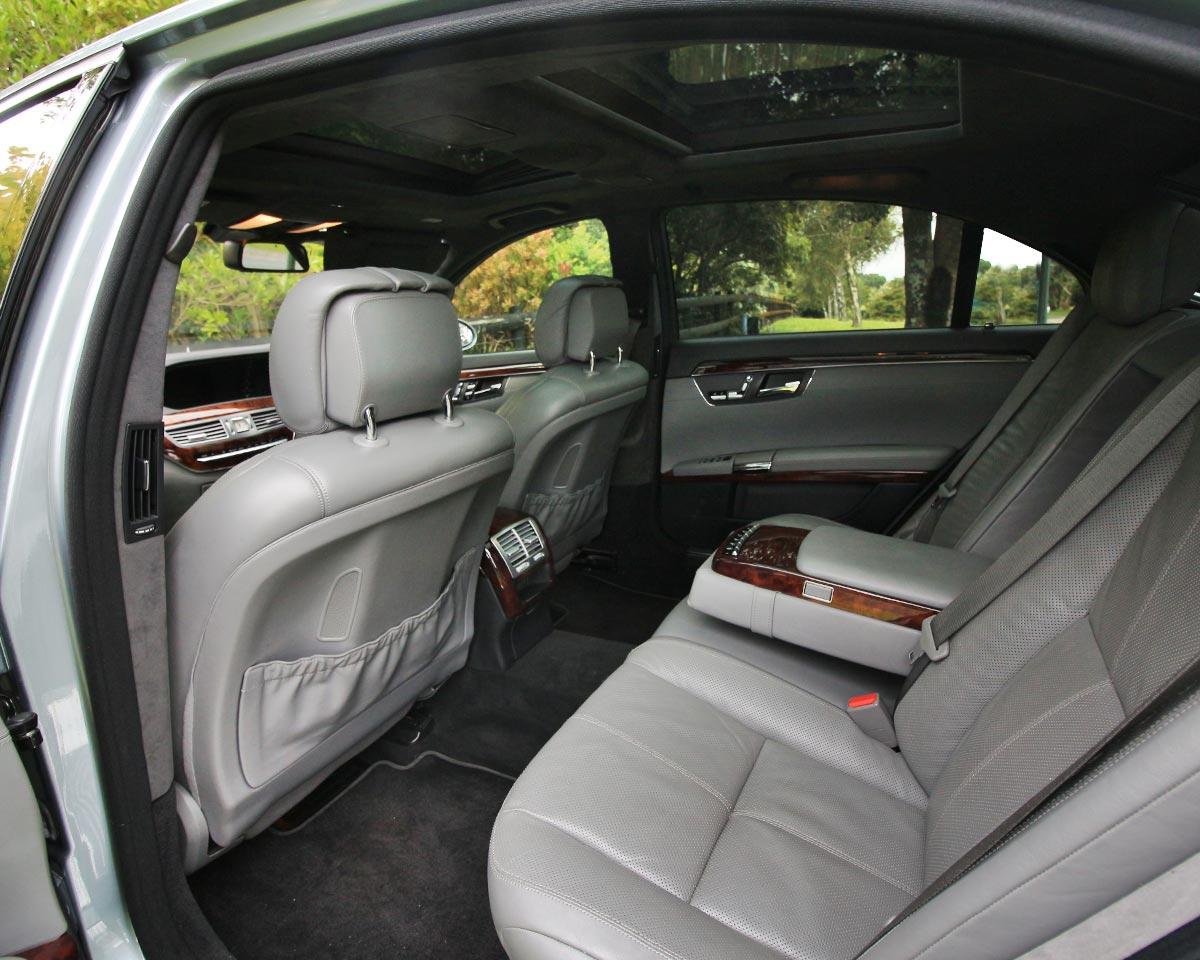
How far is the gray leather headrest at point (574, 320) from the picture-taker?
253 centimetres

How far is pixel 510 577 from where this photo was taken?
2309 millimetres

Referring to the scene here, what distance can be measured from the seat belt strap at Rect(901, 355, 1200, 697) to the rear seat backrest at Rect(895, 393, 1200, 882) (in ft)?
0.06

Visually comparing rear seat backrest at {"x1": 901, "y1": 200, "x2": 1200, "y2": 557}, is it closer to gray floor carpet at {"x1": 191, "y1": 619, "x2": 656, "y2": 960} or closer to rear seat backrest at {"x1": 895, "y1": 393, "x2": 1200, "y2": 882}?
rear seat backrest at {"x1": 895, "y1": 393, "x2": 1200, "y2": 882}

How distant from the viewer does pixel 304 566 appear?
1.33 meters

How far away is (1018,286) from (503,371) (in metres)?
2.01

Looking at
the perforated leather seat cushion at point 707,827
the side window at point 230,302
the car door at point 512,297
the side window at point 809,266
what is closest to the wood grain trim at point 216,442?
the side window at point 230,302

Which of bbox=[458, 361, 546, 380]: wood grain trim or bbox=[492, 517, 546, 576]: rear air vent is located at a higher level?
bbox=[458, 361, 546, 380]: wood grain trim

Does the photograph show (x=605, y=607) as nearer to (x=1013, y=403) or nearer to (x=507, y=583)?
(x=507, y=583)

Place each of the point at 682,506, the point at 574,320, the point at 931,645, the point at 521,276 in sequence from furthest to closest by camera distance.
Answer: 1. the point at 521,276
2. the point at 682,506
3. the point at 574,320
4. the point at 931,645

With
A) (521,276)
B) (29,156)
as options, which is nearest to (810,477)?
(521,276)

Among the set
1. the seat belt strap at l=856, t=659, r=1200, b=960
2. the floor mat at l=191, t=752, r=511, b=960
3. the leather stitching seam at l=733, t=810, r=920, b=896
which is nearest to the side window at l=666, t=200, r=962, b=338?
the floor mat at l=191, t=752, r=511, b=960

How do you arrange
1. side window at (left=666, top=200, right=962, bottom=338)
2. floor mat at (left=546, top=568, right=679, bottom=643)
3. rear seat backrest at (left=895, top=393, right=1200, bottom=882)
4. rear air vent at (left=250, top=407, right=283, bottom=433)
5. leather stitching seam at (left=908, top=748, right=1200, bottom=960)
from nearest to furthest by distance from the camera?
leather stitching seam at (left=908, top=748, right=1200, bottom=960) < rear seat backrest at (left=895, top=393, right=1200, bottom=882) < rear air vent at (left=250, top=407, right=283, bottom=433) < side window at (left=666, top=200, right=962, bottom=338) < floor mat at (left=546, top=568, right=679, bottom=643)

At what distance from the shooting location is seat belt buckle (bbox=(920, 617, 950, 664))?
142cm

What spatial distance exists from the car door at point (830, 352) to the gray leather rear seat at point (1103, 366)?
2.14 ft
